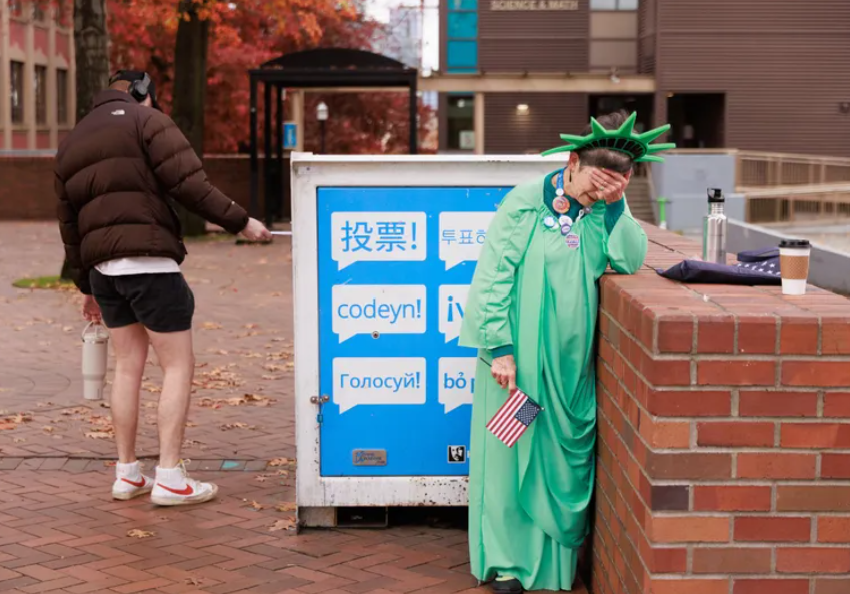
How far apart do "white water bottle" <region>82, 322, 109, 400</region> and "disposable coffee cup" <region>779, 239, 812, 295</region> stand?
3.26 metres

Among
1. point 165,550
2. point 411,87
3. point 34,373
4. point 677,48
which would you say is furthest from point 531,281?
point 677,48

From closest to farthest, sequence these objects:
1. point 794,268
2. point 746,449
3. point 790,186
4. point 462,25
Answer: point 746,449
point 794,268
point 790,186
point 462,25

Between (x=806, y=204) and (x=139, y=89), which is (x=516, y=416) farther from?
(x=806, y=204)

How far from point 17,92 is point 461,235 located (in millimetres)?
38621

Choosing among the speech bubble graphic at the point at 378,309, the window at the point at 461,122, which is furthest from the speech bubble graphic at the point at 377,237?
the window at the point at 461,122

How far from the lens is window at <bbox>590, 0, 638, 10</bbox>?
124 feet

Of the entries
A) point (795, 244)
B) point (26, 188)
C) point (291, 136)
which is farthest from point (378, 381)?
point (26, 188)

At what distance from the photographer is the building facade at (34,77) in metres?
38.3

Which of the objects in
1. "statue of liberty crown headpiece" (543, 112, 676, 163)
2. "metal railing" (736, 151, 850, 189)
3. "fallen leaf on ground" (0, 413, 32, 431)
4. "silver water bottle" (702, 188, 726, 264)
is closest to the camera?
"statue of liberty crown headpiece" (543, 112, 676, 163)

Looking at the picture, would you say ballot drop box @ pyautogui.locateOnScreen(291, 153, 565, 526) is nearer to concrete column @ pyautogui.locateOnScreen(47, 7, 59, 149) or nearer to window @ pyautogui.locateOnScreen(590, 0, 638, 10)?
window @ pyautogui.locateOnScreen(590, 0, 638, 10)

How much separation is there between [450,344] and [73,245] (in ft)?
5.46

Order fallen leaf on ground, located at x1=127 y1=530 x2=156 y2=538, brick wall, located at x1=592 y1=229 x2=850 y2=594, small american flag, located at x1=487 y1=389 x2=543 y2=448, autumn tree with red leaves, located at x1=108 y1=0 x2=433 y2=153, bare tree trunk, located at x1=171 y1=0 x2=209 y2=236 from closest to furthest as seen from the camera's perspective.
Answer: brick wall, located at x1=592 y1=229 x2=850 y2=594
small american flag, located at x1=487 y1=389 x2=543 y2=448
fallen leaf on ground, located at x1=127 y1=530 x2=156 y2=538
bare tree trunk, located at x1=171 y1=0 x2=209 y2=236
autumn tree with red leaves, located at x1=108 y1=0 x2=433 y2=153

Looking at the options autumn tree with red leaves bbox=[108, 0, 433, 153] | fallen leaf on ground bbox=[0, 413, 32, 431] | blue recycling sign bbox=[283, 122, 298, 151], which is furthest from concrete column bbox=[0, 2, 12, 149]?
fallen leaf on ground bbox=[0, 413, 32, 431]

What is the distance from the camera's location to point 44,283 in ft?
47.9
